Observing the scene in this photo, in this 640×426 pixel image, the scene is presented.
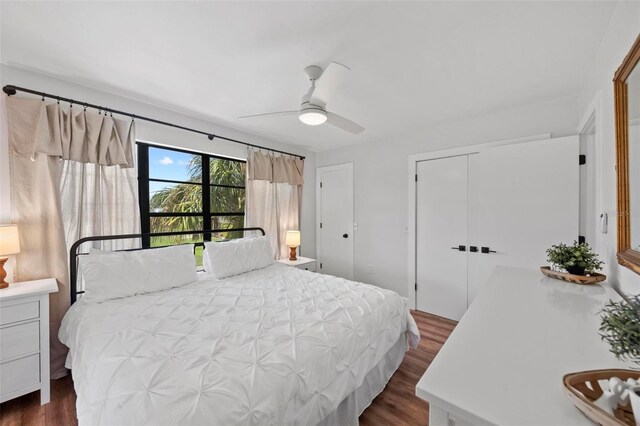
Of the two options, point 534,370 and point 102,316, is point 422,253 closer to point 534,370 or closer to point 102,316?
point 534,370

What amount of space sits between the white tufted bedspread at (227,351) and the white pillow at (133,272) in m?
0.10

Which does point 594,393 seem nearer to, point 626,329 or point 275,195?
point 626,329

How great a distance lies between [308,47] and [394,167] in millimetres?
2352

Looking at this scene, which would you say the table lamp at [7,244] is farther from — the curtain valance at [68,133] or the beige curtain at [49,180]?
the curtain valance at [68,133]

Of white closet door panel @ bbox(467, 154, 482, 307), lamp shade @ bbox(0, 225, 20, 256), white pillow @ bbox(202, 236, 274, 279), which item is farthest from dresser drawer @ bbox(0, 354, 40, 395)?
white closet door panel @ bbox(467, 154, 482, 307)

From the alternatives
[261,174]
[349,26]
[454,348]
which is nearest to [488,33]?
[349,26]

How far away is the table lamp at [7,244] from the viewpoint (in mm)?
1804

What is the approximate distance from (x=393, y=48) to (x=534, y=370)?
189 cm

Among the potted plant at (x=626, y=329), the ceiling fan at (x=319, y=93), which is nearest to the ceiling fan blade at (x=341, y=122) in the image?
the ceiling fan at (x=319, y=93)

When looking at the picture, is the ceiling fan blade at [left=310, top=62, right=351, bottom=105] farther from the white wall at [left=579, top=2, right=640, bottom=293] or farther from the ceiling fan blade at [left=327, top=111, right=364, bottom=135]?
the white wall at [left=579, top=2, right=640, bottom=293]

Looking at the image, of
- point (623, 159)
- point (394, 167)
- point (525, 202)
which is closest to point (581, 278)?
point (623, 159)

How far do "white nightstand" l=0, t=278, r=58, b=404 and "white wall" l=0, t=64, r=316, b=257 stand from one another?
70 cm

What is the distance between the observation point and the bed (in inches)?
41.5

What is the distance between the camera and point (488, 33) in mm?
1631
